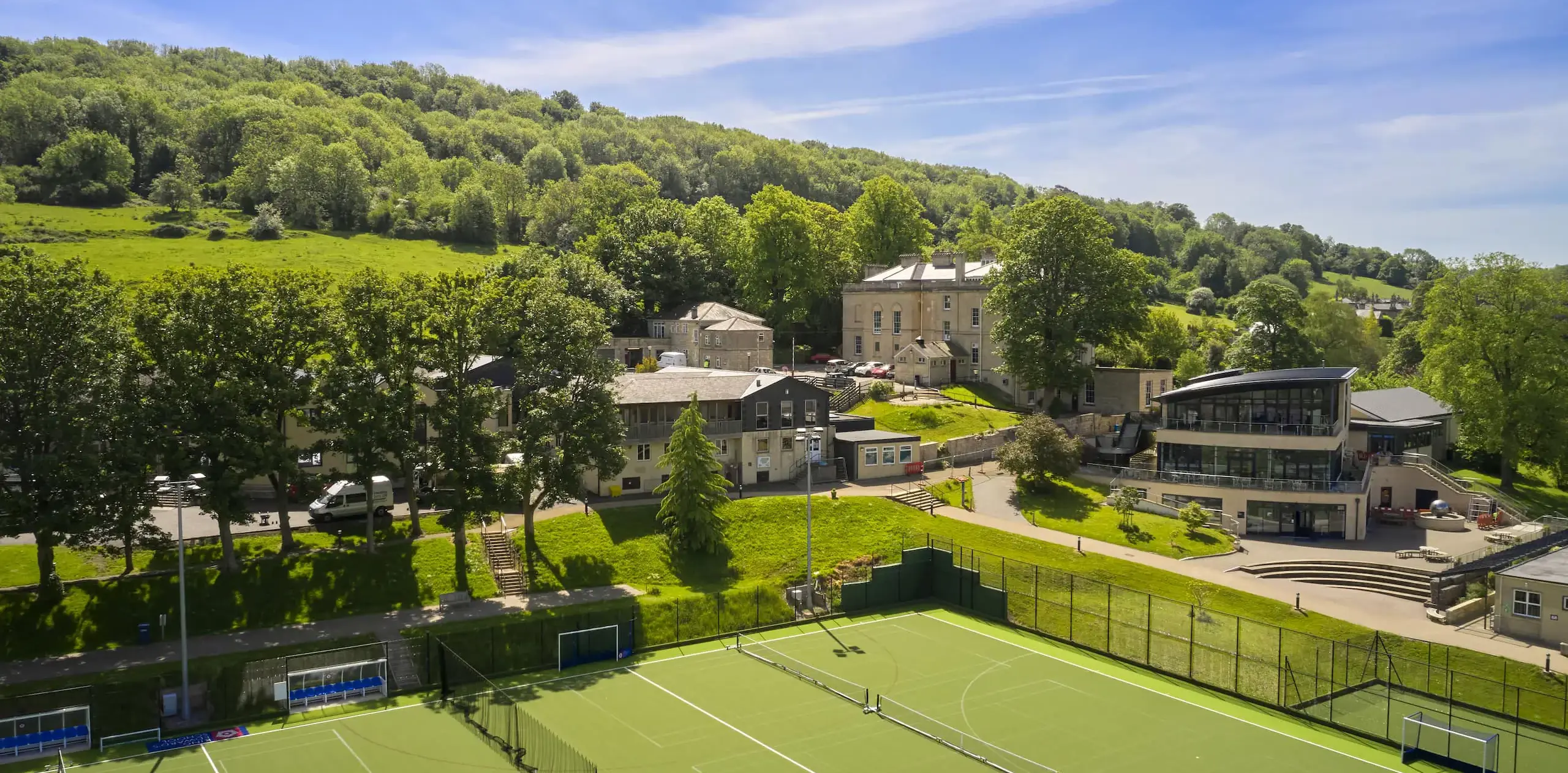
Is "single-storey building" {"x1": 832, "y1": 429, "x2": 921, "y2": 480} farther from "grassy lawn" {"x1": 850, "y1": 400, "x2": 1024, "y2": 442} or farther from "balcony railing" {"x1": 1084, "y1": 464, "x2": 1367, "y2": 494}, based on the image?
"balcony railing" {"x1": 1084, "y1": 464, "x2": 1367, "y2": 494}

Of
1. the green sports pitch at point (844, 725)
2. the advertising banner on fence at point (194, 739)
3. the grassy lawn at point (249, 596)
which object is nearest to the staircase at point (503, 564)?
the grassy lawn at point (249, 596)

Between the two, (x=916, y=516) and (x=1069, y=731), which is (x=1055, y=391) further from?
(x=1069, y=731)

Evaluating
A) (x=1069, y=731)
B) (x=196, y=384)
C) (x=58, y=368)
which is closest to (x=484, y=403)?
(x=196, y=384)

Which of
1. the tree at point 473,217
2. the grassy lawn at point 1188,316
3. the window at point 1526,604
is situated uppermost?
the tree at point 473,217

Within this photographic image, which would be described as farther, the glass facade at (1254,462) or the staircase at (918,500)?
the staircase at (918,500)

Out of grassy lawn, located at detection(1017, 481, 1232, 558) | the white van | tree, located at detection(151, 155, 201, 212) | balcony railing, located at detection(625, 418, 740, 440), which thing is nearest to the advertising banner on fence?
the white van

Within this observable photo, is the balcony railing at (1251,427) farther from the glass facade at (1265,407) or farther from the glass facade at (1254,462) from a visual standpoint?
the glass facade at (1254,462)
